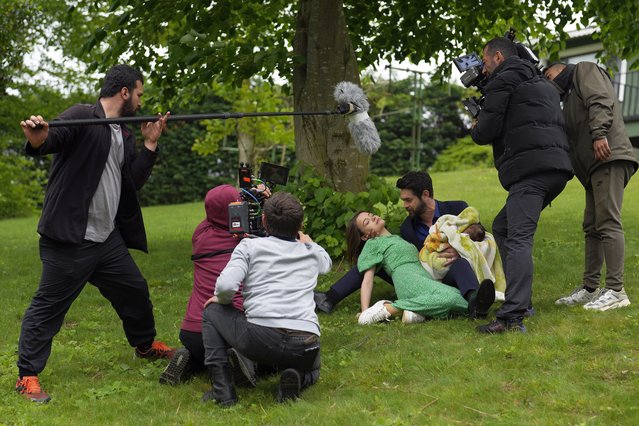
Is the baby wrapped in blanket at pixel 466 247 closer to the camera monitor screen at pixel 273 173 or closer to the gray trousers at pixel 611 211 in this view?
the gray trousers at pixel 611 211

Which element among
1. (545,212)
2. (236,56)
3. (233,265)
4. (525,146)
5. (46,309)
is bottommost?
(545,212)

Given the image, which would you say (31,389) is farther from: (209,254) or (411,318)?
(411,318)

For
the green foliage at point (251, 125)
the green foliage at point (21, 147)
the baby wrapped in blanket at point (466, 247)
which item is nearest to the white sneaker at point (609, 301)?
the baby wrapped in blanket at point (466, 247)

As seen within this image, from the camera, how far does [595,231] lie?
646 centimetres

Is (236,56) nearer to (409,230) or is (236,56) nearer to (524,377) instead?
(409,230)

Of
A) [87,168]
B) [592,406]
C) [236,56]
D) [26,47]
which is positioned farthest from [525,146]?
[26,47]

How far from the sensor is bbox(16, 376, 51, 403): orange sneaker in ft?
15.8

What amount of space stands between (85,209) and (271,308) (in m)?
1.32

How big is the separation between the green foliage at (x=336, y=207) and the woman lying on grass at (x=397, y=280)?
170 centimetres

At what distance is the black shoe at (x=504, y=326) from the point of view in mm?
5582

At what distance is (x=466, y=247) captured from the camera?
6.50 metres

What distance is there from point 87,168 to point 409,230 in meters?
3.07

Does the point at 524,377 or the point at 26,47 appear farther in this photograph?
the point at 26,47

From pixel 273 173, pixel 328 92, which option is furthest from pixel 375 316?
pixel 328 92
